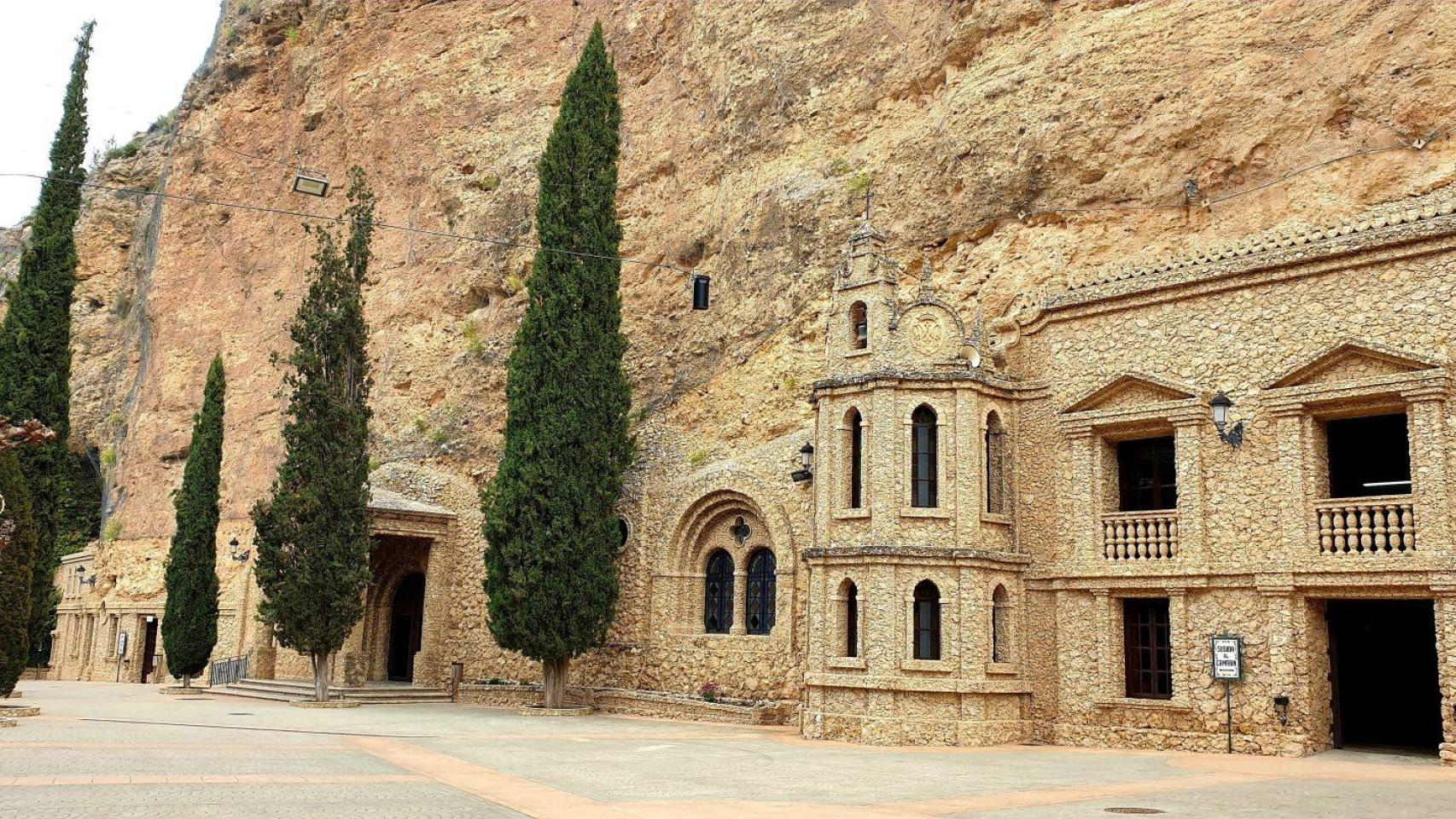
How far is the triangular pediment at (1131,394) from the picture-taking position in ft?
62.7

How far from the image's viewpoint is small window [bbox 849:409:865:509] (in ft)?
67.6

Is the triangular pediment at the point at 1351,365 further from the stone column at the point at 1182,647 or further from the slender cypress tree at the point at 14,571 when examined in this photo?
the slender cypress tree at the point at 14,571

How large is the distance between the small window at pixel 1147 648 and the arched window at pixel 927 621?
120 inches

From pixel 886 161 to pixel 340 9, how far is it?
2693cm

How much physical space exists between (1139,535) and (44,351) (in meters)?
22.9

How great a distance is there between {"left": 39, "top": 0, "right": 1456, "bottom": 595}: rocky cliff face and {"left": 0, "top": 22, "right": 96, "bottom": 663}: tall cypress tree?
9695 millimetres

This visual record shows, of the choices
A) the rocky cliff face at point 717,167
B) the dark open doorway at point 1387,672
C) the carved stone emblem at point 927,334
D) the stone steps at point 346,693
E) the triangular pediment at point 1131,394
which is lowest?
the stone steps at point 346,693

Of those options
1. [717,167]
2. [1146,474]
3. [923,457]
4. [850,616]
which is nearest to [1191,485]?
[1146,474]

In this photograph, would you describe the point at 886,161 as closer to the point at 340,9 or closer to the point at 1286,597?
the point at 1286,597

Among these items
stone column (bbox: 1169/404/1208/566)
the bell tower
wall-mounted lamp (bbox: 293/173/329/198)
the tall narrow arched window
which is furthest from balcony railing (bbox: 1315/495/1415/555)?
wall-mounted lamp (bbox: 293/173/329/198)

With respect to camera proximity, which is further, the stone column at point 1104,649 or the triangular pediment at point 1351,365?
the stone column at point 1104,649

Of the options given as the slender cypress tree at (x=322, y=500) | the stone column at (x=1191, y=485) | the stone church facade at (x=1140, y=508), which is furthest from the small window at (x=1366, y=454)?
the slender cypress tree at (x=322, y=500)

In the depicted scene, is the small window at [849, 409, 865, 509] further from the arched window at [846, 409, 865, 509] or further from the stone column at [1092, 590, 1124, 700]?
the stone column at [1092, 590, 1124, 700]

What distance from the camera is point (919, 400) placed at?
20.4m
